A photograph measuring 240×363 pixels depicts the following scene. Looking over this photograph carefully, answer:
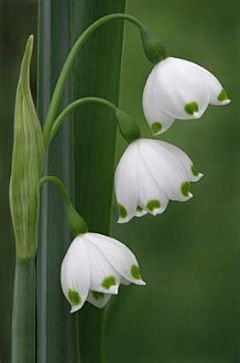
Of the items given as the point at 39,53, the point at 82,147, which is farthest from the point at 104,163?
the point at 39,53

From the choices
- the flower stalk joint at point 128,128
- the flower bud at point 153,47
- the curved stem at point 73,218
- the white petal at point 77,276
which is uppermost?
the flower bud at point 153,47

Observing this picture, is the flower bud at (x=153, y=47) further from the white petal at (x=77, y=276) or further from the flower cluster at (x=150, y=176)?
the white petal at (x=77, y=276)

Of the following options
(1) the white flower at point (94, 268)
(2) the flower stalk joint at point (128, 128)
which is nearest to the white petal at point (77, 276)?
(1) the white flower at point (94, 268)

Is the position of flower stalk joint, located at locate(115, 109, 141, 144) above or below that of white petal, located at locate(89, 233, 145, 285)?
above

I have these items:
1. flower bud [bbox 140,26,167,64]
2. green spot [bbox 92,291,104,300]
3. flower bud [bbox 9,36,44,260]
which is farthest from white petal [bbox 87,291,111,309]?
flower bud [bbox 140,26,167,64]

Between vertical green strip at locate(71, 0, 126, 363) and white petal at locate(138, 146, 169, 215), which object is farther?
vertical green strip at locate(71, 0, 126, 363)

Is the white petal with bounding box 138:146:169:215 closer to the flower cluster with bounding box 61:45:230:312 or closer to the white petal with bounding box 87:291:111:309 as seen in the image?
the flower cluster with bounding box 61:45:230:312
